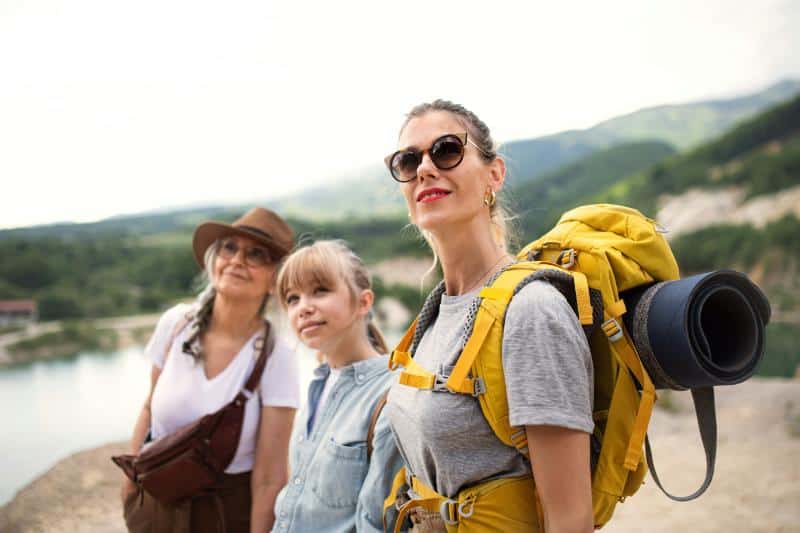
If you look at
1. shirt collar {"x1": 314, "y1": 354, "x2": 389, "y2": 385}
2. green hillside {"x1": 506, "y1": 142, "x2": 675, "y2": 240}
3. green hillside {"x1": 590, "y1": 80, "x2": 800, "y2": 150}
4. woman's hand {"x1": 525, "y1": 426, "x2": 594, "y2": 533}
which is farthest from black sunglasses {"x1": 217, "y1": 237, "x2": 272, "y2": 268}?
green hillside {"x1": 590, "y1": 80, "x2": 800, "y2": 150}

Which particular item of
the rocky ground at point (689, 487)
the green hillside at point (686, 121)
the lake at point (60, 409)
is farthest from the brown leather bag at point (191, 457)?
the green hillside at point (686, 121)

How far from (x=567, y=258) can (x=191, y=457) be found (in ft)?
6.46

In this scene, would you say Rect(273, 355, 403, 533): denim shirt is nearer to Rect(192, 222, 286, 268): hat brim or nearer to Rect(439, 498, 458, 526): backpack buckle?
Rect(439, 498, 458, 526): backpack buckle

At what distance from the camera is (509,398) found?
1.36m

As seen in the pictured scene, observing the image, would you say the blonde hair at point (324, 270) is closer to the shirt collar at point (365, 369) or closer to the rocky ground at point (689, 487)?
the shirt collar at point (365, 369)

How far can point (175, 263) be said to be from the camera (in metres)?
31.0

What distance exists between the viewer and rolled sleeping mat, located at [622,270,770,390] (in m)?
1.41

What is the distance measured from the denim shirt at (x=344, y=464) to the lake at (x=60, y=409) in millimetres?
4140

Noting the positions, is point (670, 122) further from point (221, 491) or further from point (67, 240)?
point (221, 491)

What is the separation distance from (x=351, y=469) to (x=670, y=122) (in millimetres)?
95697

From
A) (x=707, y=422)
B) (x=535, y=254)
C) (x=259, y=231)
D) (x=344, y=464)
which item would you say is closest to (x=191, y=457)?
(x=344, y=464)

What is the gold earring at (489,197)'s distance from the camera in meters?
1.80

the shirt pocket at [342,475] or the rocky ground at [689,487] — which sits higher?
the shirt pocket at [342,475]

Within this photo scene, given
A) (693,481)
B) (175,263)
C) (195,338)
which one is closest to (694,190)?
(175,263)
